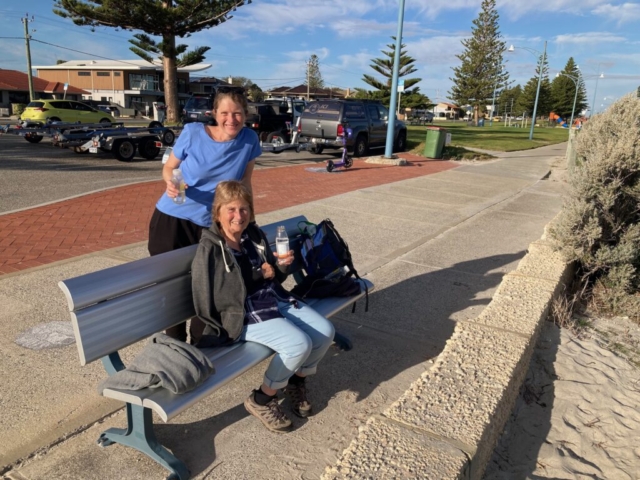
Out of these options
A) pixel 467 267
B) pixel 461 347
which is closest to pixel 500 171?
pixel 467 267

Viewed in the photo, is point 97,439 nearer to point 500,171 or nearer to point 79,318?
point 79,318

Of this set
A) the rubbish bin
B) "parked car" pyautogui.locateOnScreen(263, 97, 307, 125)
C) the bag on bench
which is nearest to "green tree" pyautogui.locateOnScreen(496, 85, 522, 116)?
"parked car" pyautogui.locateOnScreen(263, 97, 307, 125)

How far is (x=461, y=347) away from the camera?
311 cm

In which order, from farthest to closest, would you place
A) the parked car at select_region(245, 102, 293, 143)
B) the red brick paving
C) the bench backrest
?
the parked car at select_region(245, 102, 293, 143) < the red brick paving < the bench backrest

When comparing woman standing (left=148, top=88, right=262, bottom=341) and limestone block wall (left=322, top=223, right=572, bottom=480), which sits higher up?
woman standing (left=148, top=88, right=262, bottom=341)

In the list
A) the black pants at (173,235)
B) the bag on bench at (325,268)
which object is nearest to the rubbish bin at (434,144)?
the bag on bench at (325,268)

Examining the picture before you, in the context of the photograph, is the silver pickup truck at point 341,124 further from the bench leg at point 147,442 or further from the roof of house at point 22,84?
the roof of house at point 22,84

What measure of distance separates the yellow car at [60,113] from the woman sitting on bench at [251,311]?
2366cm

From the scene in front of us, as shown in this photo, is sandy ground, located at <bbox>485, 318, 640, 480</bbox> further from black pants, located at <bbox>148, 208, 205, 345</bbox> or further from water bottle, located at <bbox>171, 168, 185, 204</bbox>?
water bottle, located at <bbox>171, 168, 185, 204</bbox>

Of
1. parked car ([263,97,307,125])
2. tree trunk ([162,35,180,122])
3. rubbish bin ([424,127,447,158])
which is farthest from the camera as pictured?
tree trunk ([162,35,180,122])

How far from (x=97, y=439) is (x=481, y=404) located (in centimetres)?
192

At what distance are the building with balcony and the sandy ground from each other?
65.1 metres

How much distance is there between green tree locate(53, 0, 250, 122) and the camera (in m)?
25.2

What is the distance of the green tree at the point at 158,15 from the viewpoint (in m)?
25.2
